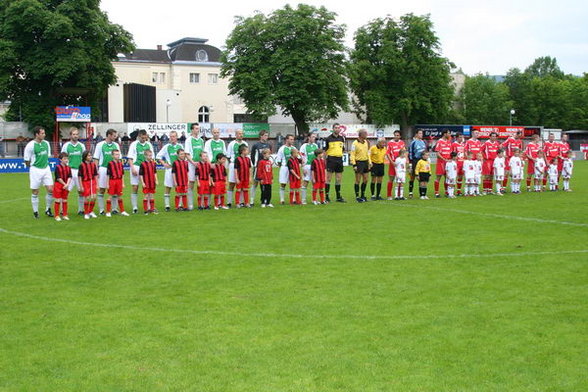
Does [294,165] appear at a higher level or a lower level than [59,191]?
higher

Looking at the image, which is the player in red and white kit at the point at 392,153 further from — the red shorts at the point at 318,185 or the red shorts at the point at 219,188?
the red shorts at the point at 219,188

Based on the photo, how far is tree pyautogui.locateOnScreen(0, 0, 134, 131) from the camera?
4812cm

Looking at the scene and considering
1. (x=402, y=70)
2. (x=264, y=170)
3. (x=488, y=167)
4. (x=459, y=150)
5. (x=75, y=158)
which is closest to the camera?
(x=75, y=158)

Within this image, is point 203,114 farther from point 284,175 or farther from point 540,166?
point 284,175

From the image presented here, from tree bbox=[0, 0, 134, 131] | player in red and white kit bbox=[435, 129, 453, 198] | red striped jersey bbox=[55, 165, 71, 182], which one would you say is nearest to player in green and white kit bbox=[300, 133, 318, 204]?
player in red and white kit bbox=[435, 129, 453, 198]

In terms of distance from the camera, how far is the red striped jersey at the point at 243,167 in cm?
1836

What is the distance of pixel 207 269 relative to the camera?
32.6ft

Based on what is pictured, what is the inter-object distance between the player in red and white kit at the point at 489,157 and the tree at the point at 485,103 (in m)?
76.2

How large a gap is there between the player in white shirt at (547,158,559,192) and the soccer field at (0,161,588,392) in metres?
10.5

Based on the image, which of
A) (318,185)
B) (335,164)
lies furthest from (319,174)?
(335,164)

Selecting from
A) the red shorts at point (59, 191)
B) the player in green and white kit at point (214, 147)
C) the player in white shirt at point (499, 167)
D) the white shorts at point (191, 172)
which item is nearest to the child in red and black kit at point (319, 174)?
the player in green and white kit at point (214, 147)

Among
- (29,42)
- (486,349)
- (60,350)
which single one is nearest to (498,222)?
(486,349)

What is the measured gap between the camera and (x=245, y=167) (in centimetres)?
1848

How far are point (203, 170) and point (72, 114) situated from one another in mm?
30853
